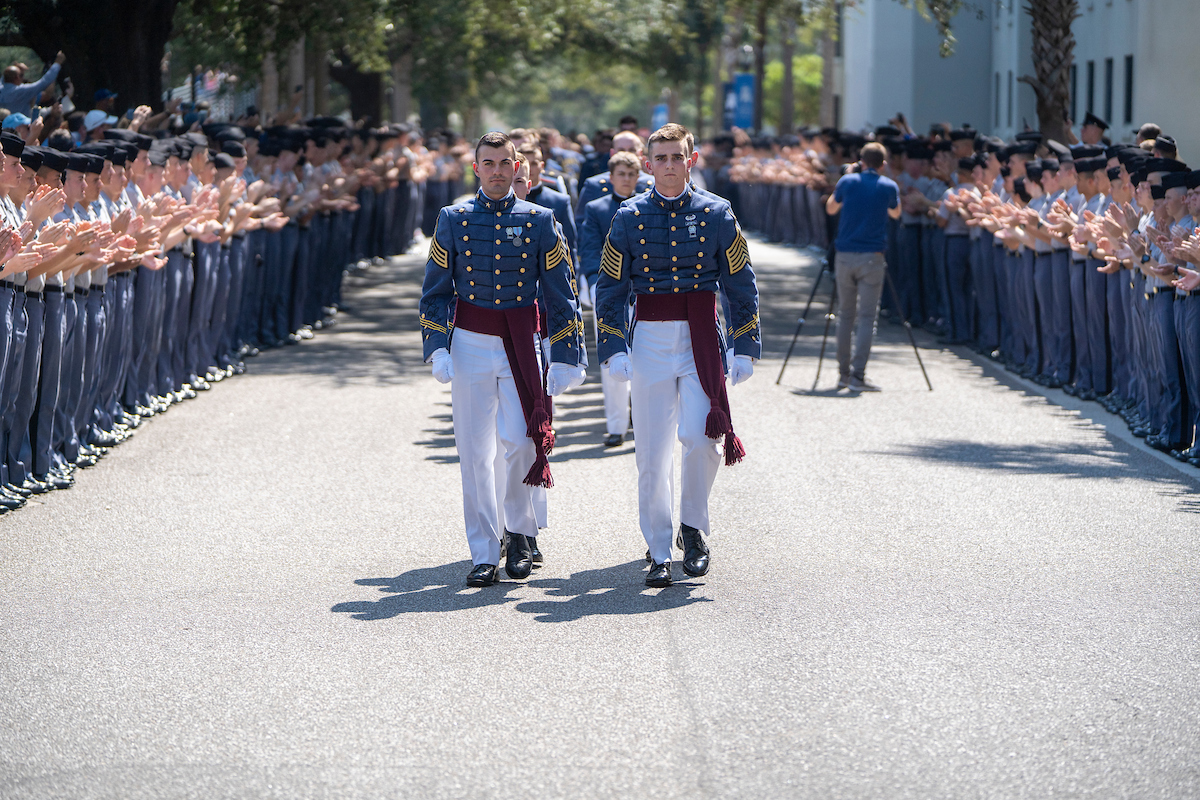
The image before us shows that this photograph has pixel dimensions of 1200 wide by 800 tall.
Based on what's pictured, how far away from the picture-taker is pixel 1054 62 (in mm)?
21281

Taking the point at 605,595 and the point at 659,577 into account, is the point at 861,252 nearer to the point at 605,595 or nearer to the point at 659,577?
the point at 659,577

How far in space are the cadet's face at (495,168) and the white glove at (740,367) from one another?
4.13 feet

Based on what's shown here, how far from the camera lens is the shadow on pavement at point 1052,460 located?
10164mm

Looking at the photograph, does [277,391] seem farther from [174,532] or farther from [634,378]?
[634,378]

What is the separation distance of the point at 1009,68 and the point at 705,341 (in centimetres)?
3577

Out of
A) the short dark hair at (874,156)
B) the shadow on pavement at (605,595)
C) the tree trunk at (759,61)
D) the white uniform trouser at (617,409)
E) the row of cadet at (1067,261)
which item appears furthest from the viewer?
the tree trunk at (759,61)

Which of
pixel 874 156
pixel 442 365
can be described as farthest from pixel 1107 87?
pixel 442 365

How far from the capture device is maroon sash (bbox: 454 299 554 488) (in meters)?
7.60

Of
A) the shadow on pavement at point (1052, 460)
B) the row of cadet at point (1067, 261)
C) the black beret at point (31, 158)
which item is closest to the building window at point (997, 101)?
the row of cadet at point (1067, 261)

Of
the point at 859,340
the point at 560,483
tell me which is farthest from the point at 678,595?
the point at 859,340

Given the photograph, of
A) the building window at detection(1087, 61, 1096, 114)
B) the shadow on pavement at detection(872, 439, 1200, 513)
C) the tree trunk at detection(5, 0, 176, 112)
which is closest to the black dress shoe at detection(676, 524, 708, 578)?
the shadow on pavement at detection(872, 439, 1200, 513)

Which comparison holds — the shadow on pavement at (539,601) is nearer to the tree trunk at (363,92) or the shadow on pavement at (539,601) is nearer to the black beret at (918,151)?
the black beret at (918,151)

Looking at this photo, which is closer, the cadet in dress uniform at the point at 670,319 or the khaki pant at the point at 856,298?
the cadet in dress uniform at the point at 670,319

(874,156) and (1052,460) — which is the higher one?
(874,156)
